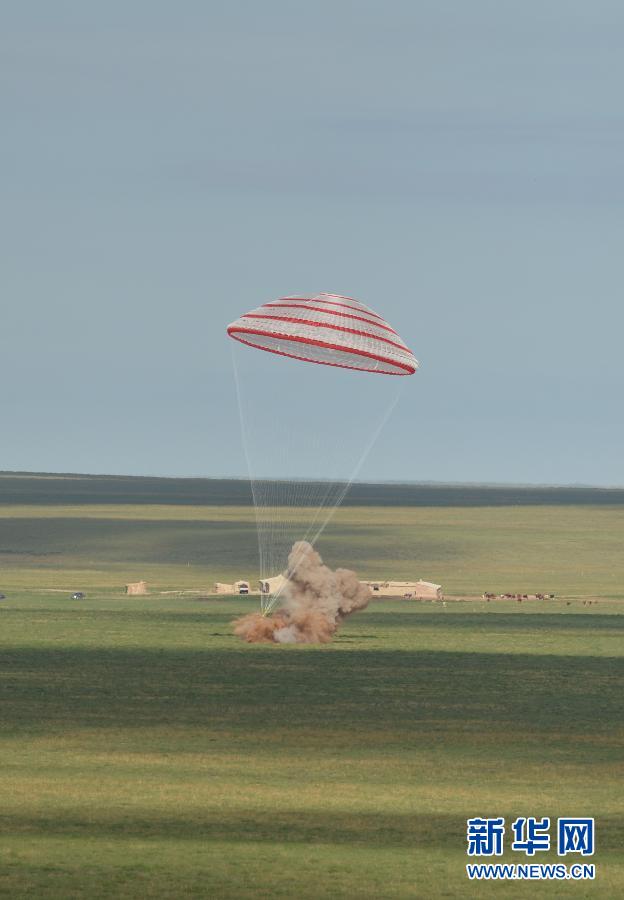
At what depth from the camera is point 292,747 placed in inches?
2260

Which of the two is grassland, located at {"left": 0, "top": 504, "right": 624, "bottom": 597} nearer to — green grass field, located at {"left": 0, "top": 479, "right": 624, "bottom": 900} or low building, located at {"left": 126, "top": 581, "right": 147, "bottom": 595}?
low building, located at {"left": 126, "top": 581, "right": 147, "bottom": 595}

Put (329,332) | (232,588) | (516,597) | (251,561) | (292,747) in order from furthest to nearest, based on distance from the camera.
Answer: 1. (251,561)
2. (516,597)
3. (232,588)
4. (329,332)
5. (292,747)

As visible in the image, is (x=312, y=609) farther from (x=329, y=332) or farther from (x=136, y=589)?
(x=136, y=589)

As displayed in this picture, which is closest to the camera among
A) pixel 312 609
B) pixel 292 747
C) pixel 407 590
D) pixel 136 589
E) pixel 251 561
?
pixel 292 747

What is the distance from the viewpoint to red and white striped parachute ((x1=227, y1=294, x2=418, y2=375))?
72250 mm

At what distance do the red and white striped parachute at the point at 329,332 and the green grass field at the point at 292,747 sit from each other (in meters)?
10.8

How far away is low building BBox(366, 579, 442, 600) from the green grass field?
10573mm

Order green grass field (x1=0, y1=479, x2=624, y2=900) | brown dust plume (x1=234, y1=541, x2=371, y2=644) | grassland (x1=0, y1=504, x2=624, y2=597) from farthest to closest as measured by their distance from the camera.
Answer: grassland (x1=0, y1=504, x2=624, y2=597) < brown dust plume (x1=234, y1=541, x2=371, y2=644) < green grass field (x1=0, y1=479, x2=624, y2=900)

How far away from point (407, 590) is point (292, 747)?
7609 cm

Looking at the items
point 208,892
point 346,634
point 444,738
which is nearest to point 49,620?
point 346,634

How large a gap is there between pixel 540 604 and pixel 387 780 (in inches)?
3066

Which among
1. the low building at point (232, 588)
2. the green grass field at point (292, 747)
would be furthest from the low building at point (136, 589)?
the green grass field at point (292, 747)

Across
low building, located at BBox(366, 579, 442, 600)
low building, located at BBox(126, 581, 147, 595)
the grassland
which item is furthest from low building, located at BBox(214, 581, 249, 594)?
low building, located at BBox(366, 579, 442, 600)

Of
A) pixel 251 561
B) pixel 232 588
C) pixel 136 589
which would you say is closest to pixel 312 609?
pixel 136 589
